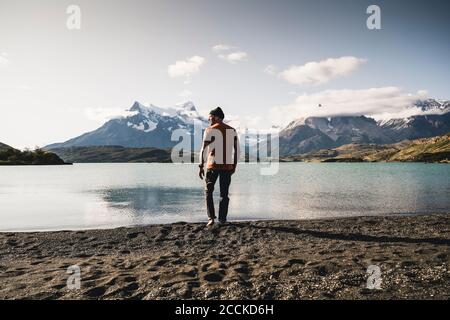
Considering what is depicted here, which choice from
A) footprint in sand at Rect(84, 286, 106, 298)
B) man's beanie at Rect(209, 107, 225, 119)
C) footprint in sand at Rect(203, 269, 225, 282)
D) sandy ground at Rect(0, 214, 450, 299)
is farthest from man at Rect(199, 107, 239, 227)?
footprint in sand at Rect(84, 286, 106, 298)

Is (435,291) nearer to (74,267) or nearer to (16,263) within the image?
(74,267)

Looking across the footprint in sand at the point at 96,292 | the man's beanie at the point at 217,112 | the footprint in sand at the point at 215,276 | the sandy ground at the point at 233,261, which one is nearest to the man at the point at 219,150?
the man's beanie at the point at 217,112

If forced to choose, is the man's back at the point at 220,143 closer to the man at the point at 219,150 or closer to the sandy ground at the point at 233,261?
the man at the point at 219,150

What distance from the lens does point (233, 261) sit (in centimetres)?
1148

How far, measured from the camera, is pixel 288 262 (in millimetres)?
11047

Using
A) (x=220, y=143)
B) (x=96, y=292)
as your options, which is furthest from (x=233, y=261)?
(x=220, y=143)

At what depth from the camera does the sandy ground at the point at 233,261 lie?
8539 millimetres

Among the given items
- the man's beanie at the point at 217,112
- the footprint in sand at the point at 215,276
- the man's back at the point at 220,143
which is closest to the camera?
the footprint in sand at the point at 215,276

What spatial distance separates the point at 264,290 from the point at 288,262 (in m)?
2.71

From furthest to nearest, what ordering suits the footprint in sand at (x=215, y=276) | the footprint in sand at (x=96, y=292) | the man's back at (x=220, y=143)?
the man's back at (x=220, y=143) < the footprint in sand at (x=215, y=276) < the footprint in sand at (x=96, y=292)

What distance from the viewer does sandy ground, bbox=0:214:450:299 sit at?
8.54 m

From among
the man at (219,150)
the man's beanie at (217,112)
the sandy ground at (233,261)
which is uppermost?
the man's beanie at (217,112)
